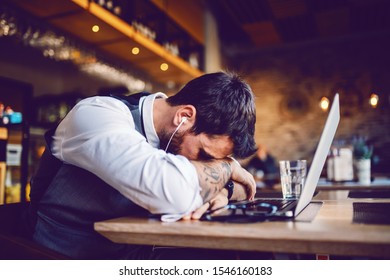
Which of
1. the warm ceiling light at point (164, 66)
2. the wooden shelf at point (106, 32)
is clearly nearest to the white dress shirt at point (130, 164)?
the wooden shelf at point (106, 32)

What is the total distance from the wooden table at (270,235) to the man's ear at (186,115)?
416 millimetres

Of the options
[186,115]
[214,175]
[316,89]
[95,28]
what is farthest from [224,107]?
[316,89]

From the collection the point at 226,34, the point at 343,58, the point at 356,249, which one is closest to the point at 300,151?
the point at 343,58

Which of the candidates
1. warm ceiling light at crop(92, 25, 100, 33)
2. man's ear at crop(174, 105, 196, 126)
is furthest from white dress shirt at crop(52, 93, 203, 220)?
warm ceiling light at crop(92, 25, 100, 33)

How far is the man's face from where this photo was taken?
1.21 metres

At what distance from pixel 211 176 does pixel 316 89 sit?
616cm

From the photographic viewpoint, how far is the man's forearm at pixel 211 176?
984mm

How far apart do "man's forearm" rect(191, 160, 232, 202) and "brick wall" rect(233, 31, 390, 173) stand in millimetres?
5755

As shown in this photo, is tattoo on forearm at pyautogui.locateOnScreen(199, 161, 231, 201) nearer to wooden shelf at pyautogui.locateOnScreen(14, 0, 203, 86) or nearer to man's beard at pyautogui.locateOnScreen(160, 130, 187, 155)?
man's beard at pyautogui.locateOnScreen(160, 130, 187, 155)

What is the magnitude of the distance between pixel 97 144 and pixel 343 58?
21.3ft

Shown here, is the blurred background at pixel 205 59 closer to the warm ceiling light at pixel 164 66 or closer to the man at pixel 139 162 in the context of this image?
the warm ceiling light at pixel 164 66

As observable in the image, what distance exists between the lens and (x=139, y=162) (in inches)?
36.1

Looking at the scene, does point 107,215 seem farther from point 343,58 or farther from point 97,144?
point 343,58
